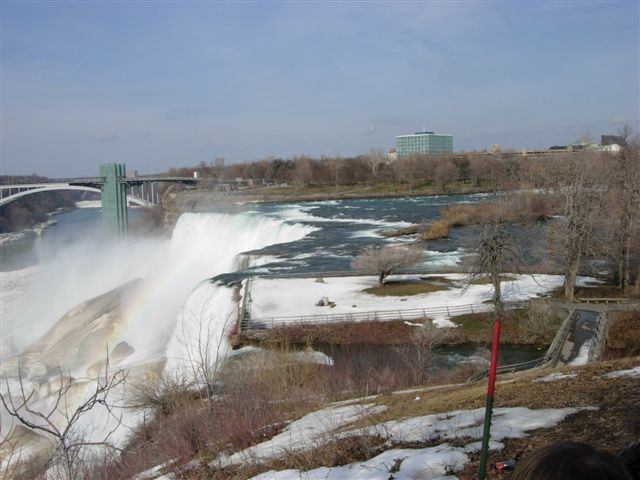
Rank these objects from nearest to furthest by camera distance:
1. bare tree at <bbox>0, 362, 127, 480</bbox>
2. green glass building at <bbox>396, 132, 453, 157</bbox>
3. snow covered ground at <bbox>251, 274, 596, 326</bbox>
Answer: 1. bare tree at <bbox>0, 362, 127, 480</bbox>
2. snow covered ground at <bbox>251, 274, 596, 326</bbox>
3. green glass building at <bbox>396, 132, 453, 157</bbox>

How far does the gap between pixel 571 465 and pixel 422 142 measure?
19330 centimetres

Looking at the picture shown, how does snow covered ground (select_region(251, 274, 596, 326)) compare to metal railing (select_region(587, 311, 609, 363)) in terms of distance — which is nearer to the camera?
metal railing (select_region(587, 311, 609, 363))

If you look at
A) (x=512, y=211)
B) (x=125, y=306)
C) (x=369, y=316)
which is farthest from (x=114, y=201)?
(x=369, y=316)

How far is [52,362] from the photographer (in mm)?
22578

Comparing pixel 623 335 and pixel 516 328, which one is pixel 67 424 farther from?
pixel 623 335

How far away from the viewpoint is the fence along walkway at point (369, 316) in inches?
752

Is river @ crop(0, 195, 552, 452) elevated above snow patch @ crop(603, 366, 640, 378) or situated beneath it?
situated beneath

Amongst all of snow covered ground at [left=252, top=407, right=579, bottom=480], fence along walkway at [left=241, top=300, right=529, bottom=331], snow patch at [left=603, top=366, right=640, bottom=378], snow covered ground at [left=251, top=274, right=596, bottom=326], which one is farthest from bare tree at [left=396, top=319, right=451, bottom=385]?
snow covered ground at [left=252, top=407, right=579, bottom=480]

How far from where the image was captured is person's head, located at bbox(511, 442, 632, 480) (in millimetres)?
1792

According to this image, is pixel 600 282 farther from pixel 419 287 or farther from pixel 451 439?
pixel 451 439

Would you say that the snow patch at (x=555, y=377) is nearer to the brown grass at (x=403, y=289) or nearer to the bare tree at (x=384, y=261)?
the brown grass at (x=403, y=289)

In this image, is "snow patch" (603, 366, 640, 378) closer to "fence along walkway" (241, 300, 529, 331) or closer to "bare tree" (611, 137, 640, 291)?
"fence along walkway" (241, 300, 529, 331)

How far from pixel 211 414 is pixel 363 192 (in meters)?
68.8

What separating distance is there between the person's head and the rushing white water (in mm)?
7070
